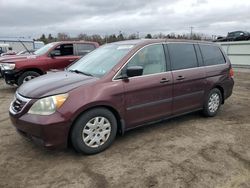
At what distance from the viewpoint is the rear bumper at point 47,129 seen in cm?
359

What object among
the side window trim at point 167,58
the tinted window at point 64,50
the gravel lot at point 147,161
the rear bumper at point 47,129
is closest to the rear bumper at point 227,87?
the gravel lot at point 147,161

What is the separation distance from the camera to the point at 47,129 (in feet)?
11.8

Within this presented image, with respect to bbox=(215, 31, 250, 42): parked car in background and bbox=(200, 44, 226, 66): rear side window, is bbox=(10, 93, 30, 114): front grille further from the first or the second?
bbox=(215, 31, 250, 42): parked car in background

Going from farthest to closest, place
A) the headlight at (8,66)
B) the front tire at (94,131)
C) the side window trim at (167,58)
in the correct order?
1. the headlight at (8,66)
2. the side window trim at (167,58)
3. the front tire at (94,131)

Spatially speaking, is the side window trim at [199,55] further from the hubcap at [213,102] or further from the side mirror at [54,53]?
the side mirror at [54,53]

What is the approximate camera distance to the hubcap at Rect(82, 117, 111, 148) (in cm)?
392

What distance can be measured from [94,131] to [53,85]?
90 cm

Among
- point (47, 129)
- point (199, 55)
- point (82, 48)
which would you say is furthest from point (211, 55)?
point (82, 48)

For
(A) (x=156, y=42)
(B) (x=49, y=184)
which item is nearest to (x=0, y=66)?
(A) (x=156, y=42)

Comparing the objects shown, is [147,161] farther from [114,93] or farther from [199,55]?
[199,55]

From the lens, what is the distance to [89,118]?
3.88 meters

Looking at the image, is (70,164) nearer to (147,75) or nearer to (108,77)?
(108,77)

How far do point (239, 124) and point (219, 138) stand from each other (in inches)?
42.1

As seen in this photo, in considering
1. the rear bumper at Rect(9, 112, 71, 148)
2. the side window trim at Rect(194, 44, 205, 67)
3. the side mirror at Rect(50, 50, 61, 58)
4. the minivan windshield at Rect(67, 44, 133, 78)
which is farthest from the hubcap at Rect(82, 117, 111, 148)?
the side mirror at Rect(50, 50, 61, 58)
